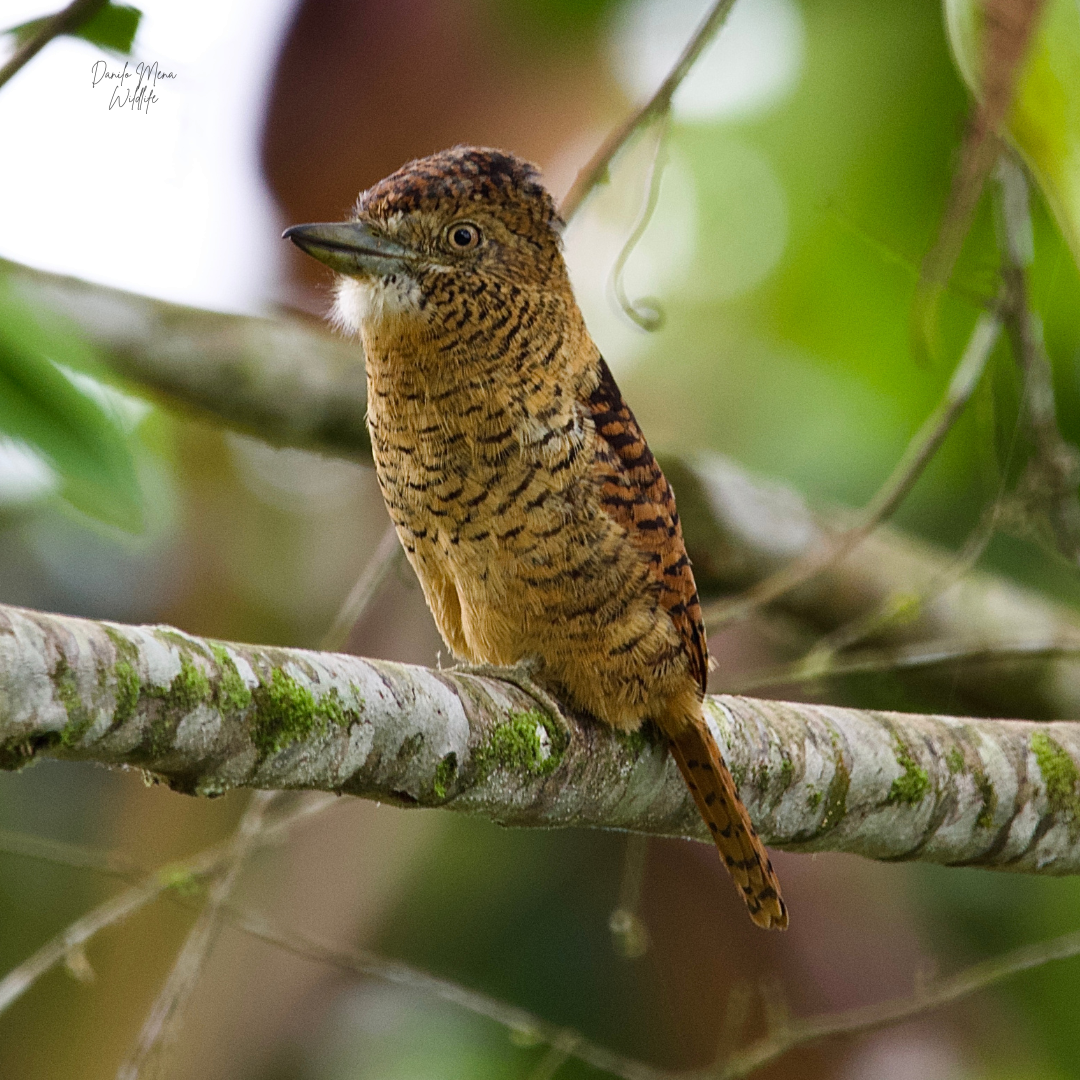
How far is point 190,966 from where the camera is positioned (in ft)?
6.95

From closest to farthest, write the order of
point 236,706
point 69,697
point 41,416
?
1. point 41,416
2. point 69,697
3. point 236,706

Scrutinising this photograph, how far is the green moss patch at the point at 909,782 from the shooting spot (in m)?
2.02

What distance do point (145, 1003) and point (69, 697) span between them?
8.50 ft

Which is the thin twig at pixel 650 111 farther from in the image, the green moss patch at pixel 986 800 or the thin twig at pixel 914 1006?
the thin twig at pixel 914 1006

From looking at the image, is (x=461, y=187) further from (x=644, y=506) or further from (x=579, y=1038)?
(x=579, y=1038)

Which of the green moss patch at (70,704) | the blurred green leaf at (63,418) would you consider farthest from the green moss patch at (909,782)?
the blurred green leaf at (63,418)

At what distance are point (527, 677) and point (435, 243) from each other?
0.68 meters

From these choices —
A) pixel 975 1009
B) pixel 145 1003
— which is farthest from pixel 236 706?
pixel 975 1009

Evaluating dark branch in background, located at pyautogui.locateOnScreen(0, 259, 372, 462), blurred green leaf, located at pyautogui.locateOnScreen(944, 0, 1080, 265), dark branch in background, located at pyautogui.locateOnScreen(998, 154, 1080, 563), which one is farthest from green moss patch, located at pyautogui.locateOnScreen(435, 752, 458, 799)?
dark branch in background, located at pyautogui.locateOnScreen(0, 259, 372, 462)

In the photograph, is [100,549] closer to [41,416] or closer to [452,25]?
[452,25]

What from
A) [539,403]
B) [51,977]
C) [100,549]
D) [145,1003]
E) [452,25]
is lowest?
[51,977]

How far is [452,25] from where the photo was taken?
3967mm

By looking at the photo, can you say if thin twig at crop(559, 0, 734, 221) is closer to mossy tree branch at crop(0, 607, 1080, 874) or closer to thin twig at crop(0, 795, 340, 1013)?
mossy tree branch at crop(0, 607, 1080, 874)

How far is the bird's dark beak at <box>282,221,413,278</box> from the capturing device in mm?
1853
